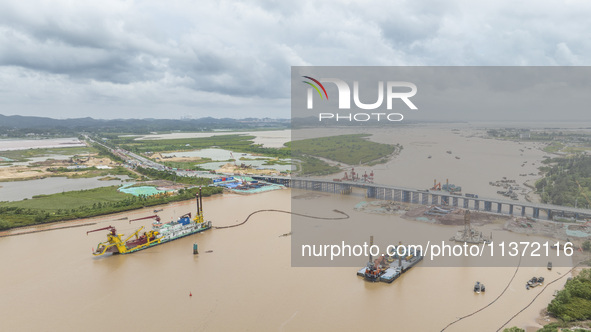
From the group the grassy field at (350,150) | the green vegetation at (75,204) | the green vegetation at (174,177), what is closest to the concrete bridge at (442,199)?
the green vegetation at (174,177)

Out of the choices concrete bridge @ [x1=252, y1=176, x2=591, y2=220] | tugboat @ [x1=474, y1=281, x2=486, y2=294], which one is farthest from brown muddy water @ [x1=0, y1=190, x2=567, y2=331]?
concrete bridge @ [x1=252, y1=176, x2=591, y2=220]

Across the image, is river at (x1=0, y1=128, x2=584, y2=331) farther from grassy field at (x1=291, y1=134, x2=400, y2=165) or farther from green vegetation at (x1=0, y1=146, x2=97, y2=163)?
green vegetation at (x1=0, y1=146, x2=97, y2=163)

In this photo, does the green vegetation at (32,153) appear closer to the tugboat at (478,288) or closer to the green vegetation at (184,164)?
the green vegetation at (184,164)

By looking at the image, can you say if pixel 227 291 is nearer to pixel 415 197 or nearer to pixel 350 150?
pixel 415 197

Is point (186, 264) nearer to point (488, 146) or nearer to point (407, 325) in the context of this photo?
point (407, 325)

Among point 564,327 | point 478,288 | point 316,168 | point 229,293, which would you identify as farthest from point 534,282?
point 316,168
